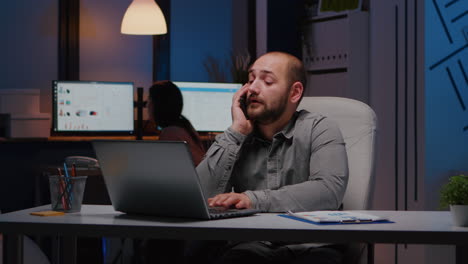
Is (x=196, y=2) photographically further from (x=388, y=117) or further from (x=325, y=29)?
(x=388, y=117)

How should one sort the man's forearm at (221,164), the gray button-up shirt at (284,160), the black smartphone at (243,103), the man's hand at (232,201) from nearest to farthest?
1. the man's hand at (232,201)
2. the gray button-up shirt at (284,160)
3. the man's forearm at (221,164)
4. the black smartphone at (243,103)

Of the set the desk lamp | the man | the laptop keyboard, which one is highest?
the desk lamp

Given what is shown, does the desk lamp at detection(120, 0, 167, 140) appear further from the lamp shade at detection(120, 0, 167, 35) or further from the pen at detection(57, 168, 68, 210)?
the pen at detection(57, 168, 68, 210)

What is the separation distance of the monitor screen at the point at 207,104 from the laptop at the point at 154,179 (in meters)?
3.19

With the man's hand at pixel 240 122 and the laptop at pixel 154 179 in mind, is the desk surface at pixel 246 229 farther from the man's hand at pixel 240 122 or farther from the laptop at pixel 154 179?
the man's hand at pixel 240 122

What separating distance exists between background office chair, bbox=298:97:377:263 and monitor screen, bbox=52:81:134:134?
2.49m

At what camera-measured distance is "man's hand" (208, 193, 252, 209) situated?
6.21 feet

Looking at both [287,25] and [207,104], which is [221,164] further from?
[287,25]

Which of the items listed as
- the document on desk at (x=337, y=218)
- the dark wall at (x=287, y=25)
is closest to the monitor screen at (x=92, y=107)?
the dark wall at (x=287, y=25)

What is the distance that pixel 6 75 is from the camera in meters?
5.16

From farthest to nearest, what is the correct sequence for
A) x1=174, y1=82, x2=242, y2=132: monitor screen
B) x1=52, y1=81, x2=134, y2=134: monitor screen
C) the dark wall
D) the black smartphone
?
the dark wall, x1=174, y1=82, x2=242, y2=132: monitor screen, x1=52, y1=81, x2=134, y2=134: monitor screen, the black smartphone

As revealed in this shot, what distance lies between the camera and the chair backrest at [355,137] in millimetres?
2359

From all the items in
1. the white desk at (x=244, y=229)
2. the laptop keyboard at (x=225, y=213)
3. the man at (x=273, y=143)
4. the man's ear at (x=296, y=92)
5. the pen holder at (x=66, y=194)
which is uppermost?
the man's ear at (x=296, y=92)

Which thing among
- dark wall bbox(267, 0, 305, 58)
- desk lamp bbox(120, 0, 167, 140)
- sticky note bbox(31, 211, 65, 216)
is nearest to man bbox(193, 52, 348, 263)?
sticky note bbox(31, 211, 65, 216)
